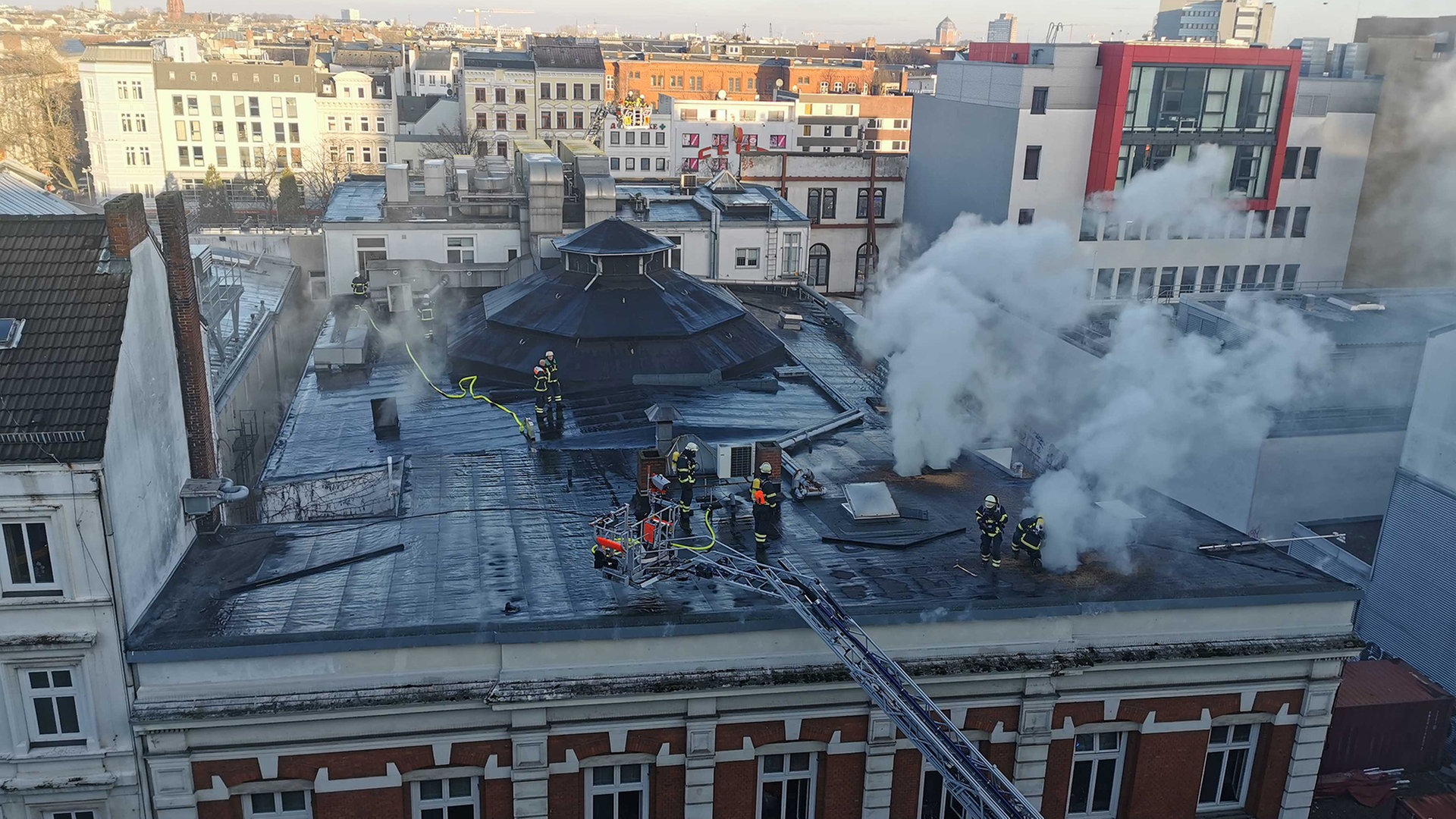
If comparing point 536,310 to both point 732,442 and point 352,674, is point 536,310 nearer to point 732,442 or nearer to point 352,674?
point 732,442

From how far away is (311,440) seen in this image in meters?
30.5

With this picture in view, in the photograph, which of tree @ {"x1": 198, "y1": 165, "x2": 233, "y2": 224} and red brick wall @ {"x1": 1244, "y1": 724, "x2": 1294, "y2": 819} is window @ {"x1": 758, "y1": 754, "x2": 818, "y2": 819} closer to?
red brick wall @ {"x1": 1244, "y1": 724, "x2": 1294, "y2": 819}

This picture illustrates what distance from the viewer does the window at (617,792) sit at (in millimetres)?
20250

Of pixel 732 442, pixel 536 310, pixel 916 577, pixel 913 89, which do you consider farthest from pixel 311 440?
pixel 913 89

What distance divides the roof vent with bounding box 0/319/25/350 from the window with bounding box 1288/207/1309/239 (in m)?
60.7

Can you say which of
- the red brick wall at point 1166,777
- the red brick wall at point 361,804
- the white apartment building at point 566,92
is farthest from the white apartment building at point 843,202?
the red brick wall at point 361,804

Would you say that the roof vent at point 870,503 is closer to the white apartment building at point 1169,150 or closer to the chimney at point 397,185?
the chimney at point 397,185

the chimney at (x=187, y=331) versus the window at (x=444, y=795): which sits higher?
the chimney at (x=187, y=331)

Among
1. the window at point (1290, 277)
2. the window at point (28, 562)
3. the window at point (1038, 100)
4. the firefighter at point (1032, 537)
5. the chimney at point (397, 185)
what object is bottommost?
the window at point (1290, 277)

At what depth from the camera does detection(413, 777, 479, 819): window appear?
778 inches

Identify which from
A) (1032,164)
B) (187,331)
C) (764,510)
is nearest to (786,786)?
(764,510)

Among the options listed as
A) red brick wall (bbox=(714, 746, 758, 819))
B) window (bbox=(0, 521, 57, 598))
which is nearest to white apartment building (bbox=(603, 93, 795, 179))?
red brick wall (bbox=(714, 746, 758, 819))

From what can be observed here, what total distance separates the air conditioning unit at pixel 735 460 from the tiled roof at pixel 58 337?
13.4 m

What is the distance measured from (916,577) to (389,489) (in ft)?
43.0
